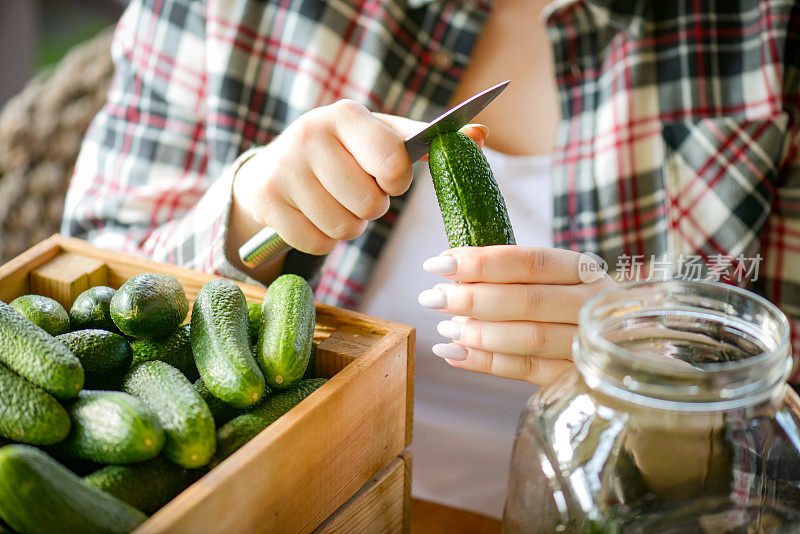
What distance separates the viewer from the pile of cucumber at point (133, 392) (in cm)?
45

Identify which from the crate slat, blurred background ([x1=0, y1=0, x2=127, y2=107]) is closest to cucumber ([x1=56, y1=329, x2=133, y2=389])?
the crate slat

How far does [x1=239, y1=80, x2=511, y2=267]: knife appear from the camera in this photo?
644mm

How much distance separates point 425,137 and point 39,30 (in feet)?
7.43

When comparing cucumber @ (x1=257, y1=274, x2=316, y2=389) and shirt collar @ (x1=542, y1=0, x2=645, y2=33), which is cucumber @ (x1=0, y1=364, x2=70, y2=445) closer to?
cucumber @ (x1=257, y1=274, x2=316, y2=389)

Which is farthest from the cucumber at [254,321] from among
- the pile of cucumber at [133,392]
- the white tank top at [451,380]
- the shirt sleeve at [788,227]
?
the shirt sleeve at [788,227]

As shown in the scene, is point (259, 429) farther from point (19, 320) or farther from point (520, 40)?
point (520, 40)

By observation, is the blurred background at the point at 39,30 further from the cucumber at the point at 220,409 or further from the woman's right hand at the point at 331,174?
the cucumber at the point at 220,409

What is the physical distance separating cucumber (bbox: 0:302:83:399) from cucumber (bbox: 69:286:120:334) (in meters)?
0.10

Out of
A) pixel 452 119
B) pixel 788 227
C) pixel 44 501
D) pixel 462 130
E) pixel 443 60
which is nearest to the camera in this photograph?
pixel 44 501

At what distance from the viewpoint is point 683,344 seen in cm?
54

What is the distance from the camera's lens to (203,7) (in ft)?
4.08

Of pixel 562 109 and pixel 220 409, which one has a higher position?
pixel 562 109

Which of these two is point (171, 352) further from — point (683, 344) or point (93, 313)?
point (683, 344)

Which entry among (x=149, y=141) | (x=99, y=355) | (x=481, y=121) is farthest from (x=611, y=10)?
(x=99, y=355)
